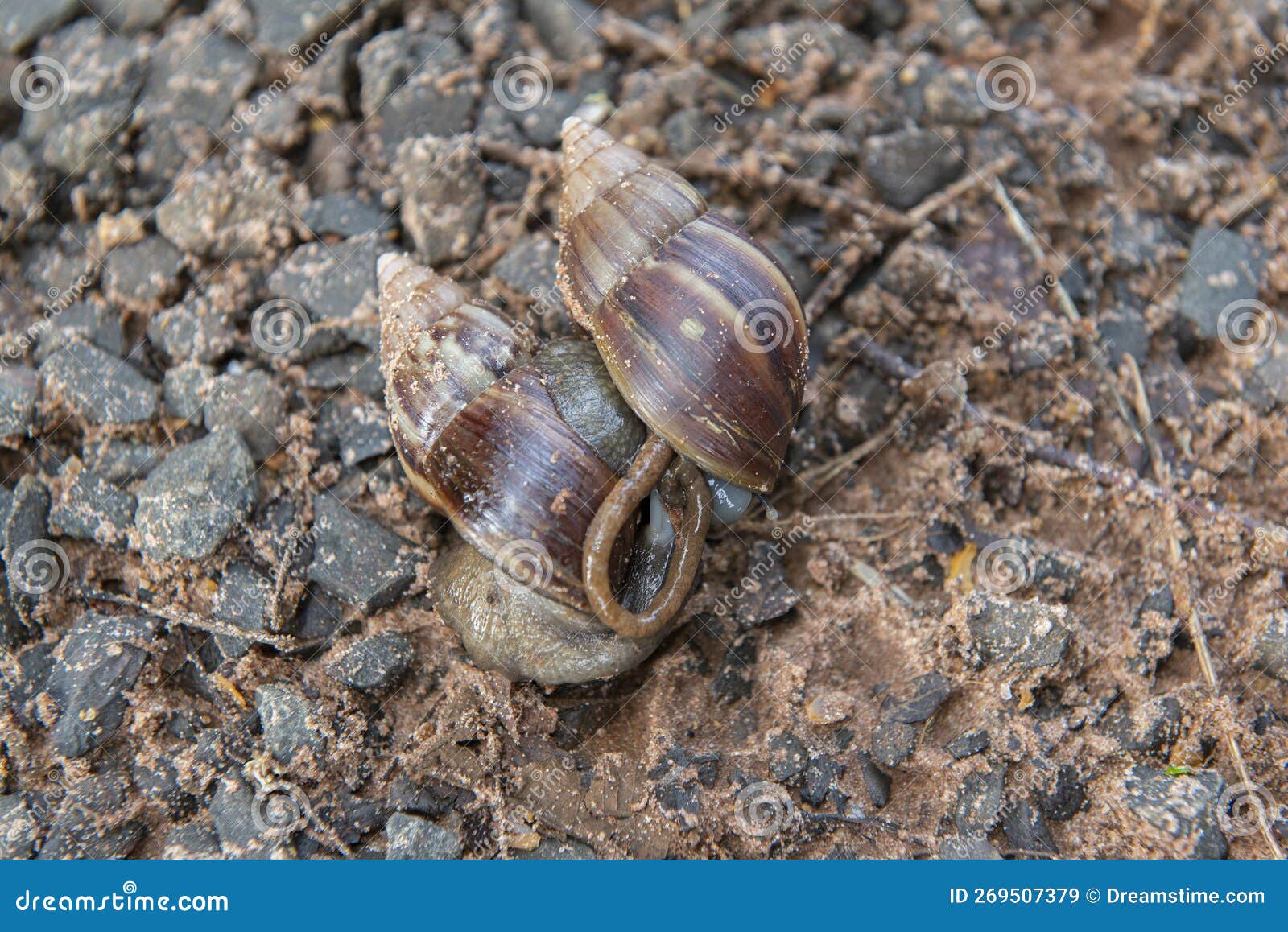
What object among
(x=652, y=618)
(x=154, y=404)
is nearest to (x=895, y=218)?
(x=652, y=618)

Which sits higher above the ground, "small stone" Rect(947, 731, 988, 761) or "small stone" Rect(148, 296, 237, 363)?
"small stone" Rect(148, 296, 237, 363)

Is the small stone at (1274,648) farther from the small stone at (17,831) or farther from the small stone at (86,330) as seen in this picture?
the small stone at (86,330)

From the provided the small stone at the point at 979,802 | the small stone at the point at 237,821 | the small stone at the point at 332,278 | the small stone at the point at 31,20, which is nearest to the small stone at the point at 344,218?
the small stone at the point at 332,278

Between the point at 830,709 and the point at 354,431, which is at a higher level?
the point at 354,431

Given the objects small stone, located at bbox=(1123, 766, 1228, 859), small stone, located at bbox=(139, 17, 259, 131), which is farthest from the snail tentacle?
small stone, located at bbox=(139, 17, 259, 131)

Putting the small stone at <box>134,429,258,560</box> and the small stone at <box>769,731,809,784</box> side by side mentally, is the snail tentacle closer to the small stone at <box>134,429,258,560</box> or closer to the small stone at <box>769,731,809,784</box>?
the small stone at <box>769,731,809,784</box>

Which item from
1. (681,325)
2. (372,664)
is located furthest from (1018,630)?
(372,664)

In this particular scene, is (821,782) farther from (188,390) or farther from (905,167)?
(188,390)

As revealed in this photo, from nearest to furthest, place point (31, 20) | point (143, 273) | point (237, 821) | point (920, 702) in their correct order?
point (237, 821), point (920, 702), point (143, 273), point (31, 20)
